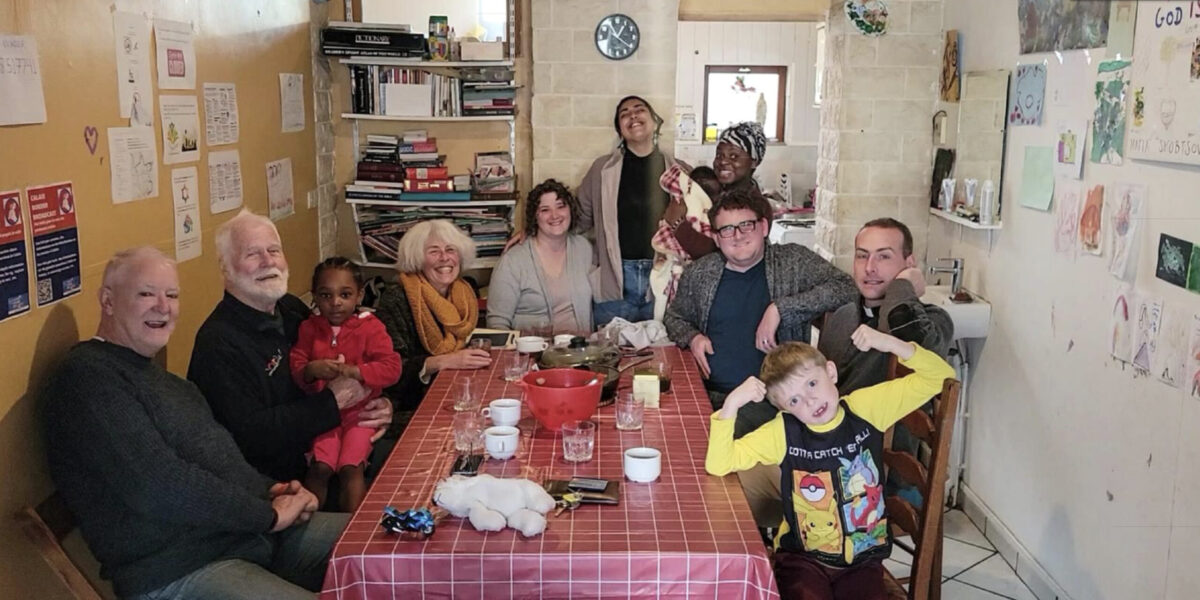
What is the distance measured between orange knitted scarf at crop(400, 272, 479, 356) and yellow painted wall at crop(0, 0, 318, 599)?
61cm

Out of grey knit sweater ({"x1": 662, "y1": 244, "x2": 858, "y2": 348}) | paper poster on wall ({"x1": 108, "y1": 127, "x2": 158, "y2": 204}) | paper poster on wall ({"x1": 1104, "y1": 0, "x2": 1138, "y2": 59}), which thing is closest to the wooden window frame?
grey knit sweater ({"x1": 662, "y1": 244, "x2": 858, "y2": 348})

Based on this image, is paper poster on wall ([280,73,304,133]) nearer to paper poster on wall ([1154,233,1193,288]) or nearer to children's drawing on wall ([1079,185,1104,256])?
children's drawing on wall ([1079,185,1104,256])

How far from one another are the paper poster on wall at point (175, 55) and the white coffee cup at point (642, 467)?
1.71m

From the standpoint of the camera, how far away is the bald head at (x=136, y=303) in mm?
2109

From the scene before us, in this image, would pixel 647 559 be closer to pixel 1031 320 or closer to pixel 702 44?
pixel 1031 320

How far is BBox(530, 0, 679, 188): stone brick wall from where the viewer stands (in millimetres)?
4277

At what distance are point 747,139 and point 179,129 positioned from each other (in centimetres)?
214

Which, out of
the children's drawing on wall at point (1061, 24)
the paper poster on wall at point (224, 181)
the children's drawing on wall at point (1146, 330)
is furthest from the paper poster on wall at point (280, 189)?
the children's drawing on wall at point (1146, 330)

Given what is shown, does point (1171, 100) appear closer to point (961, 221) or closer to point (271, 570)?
point (961, 221)

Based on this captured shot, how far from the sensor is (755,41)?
691 centimetres

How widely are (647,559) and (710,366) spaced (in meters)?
1.47

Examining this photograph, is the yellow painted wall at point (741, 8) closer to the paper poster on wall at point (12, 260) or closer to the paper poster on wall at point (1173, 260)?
the paper poster on wall at point (1173, 260)

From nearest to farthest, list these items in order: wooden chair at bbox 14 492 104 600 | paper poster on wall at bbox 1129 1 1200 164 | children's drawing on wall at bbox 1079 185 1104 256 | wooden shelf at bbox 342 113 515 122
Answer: wooden chair at bbox 14 492 104 600, paper poster on wall at bbox 1129 1 1200 164, children's drawing on wall at bbox 1079 185 1104 256, wooden shelf at bbox 342 113 515 122

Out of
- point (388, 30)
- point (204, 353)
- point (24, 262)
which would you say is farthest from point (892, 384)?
point (388, 30)
